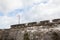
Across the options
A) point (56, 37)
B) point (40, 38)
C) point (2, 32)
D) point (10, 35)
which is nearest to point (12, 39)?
point (10, 35)

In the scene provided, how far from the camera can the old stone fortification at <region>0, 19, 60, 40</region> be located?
1035cm

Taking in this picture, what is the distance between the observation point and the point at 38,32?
10898mm

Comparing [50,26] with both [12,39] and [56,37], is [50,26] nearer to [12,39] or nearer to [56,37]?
[56,37]

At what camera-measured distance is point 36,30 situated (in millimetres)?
11141

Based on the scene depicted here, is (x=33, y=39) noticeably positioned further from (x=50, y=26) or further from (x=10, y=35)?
(x=10, y=35)

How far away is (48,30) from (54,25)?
529 mm

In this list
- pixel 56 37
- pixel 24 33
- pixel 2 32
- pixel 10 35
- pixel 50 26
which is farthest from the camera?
pixel 2 32

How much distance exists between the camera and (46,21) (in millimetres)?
11852

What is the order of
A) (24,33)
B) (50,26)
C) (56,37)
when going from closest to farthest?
(56,37) < (50,26) < (24,33)

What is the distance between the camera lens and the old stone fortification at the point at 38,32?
34.0 ft

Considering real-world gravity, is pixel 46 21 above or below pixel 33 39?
above

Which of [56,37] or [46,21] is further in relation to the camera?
[46,21]

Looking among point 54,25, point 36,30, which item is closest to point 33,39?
point 36,30

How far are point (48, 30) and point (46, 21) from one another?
1.33 meters
